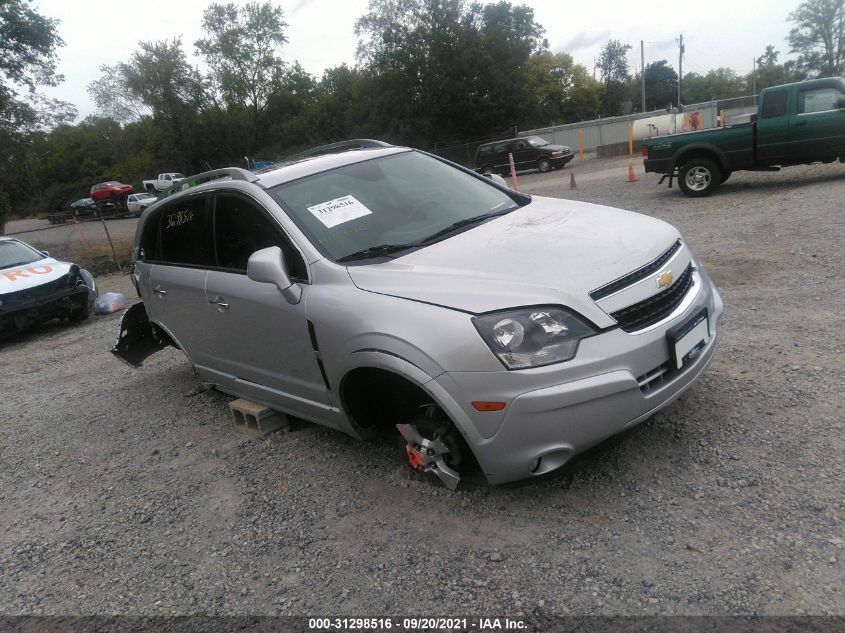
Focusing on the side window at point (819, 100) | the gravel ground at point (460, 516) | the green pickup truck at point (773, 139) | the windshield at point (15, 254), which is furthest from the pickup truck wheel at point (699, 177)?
the windshield at point (15, 254)

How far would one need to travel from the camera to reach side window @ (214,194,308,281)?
329 centimetres

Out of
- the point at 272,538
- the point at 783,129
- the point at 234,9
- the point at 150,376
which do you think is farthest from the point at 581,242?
the point at 234,9

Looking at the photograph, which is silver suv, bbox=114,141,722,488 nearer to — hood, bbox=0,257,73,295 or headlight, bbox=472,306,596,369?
headlight, bbox=472,306,596,369

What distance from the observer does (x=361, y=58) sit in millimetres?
44969

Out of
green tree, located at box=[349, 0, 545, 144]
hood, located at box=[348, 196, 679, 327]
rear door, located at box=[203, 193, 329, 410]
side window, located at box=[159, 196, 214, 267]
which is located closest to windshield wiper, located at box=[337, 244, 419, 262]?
hood, located at box=[348, 196, 679, 327]

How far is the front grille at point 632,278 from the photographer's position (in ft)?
8.53

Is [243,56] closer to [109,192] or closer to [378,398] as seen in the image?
[109,192]

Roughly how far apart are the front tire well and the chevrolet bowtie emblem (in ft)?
3.91

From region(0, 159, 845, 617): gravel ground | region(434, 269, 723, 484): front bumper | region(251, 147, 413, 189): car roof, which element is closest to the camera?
region(0, 159, 845, 617): gravel ground

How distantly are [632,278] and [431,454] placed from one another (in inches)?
Answer: 49.0

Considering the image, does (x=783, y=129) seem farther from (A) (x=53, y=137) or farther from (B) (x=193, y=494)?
(A) (x=53, y=137)

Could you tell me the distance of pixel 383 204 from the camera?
11.6 feet

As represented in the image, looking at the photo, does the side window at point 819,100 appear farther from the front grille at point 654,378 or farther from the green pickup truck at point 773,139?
the front grille at point 654,378

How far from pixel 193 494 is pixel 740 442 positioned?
9.86 feet
